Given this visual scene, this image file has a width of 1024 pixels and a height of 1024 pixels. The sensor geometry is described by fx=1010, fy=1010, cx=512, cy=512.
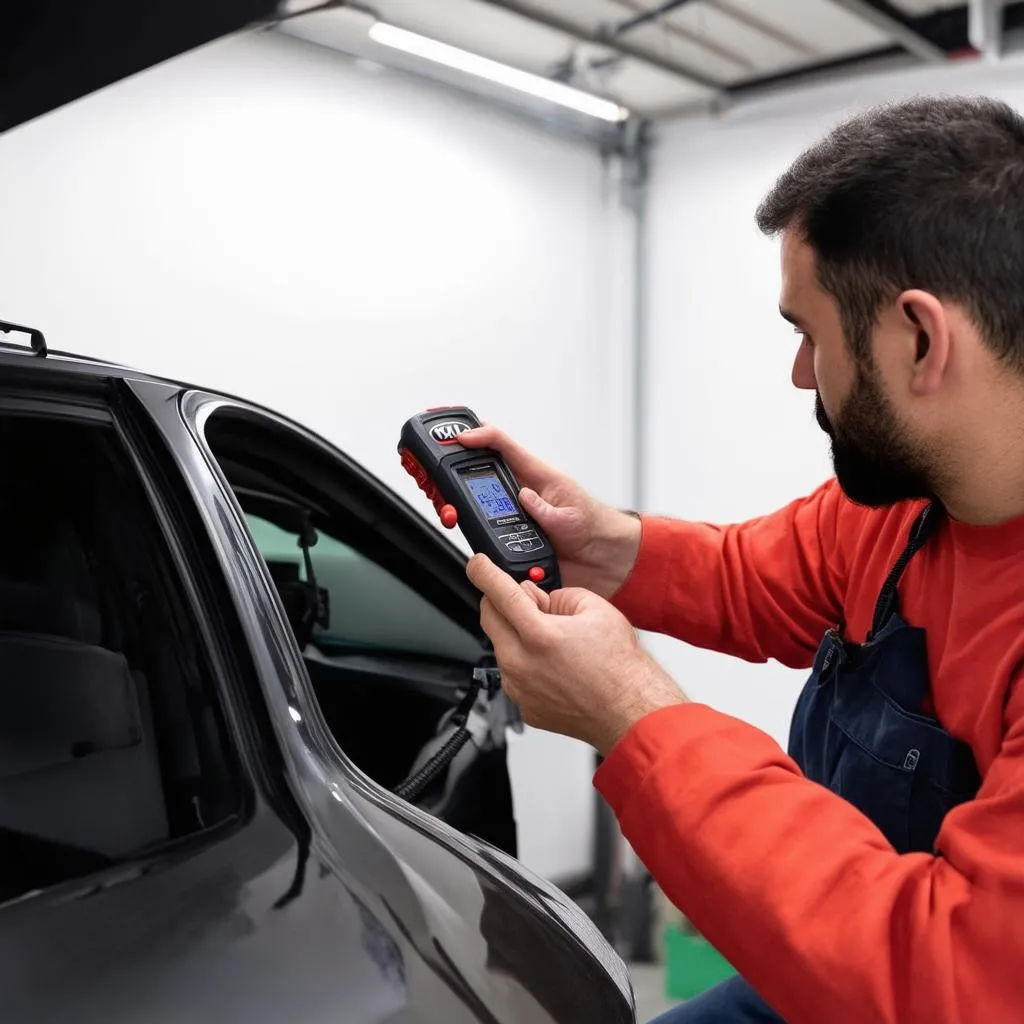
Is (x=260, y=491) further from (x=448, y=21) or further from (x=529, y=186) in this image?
(x=529, y=186)

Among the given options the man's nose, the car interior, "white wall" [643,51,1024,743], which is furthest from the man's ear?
"white wall" [643,51,1024,743]

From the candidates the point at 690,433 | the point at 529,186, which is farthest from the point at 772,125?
the point at 690,433

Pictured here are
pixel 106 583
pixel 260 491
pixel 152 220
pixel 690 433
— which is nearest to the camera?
pixel 106 583

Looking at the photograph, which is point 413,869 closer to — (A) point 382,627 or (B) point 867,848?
(B) point 867,848

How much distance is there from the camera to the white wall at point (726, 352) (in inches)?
131

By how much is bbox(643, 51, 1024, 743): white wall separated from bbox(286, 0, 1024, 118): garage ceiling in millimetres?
156

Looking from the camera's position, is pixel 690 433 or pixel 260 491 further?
pixel 690 433

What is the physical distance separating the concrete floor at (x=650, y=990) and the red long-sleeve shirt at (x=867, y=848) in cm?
212

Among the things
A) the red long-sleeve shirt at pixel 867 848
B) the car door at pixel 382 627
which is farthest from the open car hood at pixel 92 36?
the red long-sleeve shirt at pixel 867 848

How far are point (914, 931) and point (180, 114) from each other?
231cm

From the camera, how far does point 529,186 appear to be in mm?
3357

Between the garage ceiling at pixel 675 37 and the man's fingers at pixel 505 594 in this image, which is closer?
the man's fingers at pixel 505 594

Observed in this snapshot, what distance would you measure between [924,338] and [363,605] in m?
1.13

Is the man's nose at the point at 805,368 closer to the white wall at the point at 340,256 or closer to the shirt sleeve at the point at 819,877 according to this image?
the shirt sleeve at the point at 819,877
